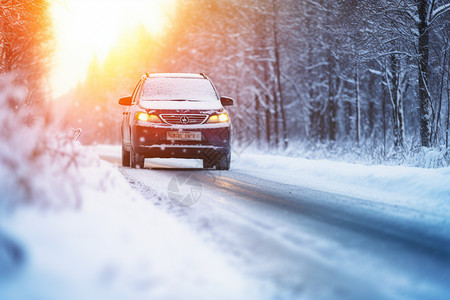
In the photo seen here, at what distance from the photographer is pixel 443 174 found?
7.47 metres

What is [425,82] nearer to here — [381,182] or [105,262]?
[381,182]

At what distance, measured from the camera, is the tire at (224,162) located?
11.2 metres

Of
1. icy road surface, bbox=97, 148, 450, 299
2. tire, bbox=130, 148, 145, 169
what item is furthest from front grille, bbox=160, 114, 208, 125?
icy road surface, bbox=97, 148, 450, 299

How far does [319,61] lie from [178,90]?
63.0 ft

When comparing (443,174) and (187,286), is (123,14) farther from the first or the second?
(187,286)

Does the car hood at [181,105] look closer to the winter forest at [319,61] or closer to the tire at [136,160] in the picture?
the tire at [136,160]

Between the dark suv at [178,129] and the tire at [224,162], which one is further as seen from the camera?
the tire at [224,162]

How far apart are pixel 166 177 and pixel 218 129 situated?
6.20ft

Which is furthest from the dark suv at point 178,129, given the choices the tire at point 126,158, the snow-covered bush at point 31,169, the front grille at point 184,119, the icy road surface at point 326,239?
the snow-covered bush at point 31,169

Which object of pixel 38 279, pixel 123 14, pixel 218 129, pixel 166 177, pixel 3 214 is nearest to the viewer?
pixel 38 279

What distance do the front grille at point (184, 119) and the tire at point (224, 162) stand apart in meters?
1.03

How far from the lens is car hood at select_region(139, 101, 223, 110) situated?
10.6 metres

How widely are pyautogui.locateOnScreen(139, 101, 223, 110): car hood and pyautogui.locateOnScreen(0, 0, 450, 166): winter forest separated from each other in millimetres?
1697

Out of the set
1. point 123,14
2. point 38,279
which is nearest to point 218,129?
point 38,279
